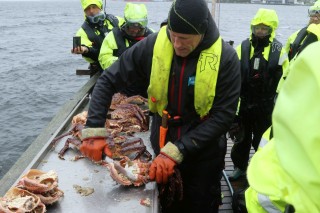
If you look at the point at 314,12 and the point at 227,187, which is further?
the point at 314,12

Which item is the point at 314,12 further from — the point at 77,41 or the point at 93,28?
the point at 77,41

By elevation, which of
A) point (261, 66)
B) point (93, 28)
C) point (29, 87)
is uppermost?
point (93, 28)

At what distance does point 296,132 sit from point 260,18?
4.70 metres

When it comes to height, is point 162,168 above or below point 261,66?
below

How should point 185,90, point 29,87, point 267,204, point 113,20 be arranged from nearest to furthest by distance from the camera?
1. point 267,204
2. point 185,90
3. point 113,20
4. point 29,87

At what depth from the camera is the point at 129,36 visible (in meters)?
5.80

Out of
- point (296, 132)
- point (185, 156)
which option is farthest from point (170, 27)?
point (296, 132)

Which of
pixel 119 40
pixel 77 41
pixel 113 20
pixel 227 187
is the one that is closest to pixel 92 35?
pixel 113 20

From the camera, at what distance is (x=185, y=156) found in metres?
3.35

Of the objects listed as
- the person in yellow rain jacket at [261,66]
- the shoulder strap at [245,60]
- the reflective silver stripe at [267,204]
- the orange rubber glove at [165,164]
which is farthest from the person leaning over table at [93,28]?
the reflective silver stripe at [267,204]

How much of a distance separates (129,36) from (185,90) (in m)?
2.73

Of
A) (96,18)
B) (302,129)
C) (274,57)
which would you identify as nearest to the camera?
(302,129)

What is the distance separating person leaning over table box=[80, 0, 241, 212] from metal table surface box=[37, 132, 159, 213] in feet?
0.53

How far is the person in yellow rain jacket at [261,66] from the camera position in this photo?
18.1 ft
